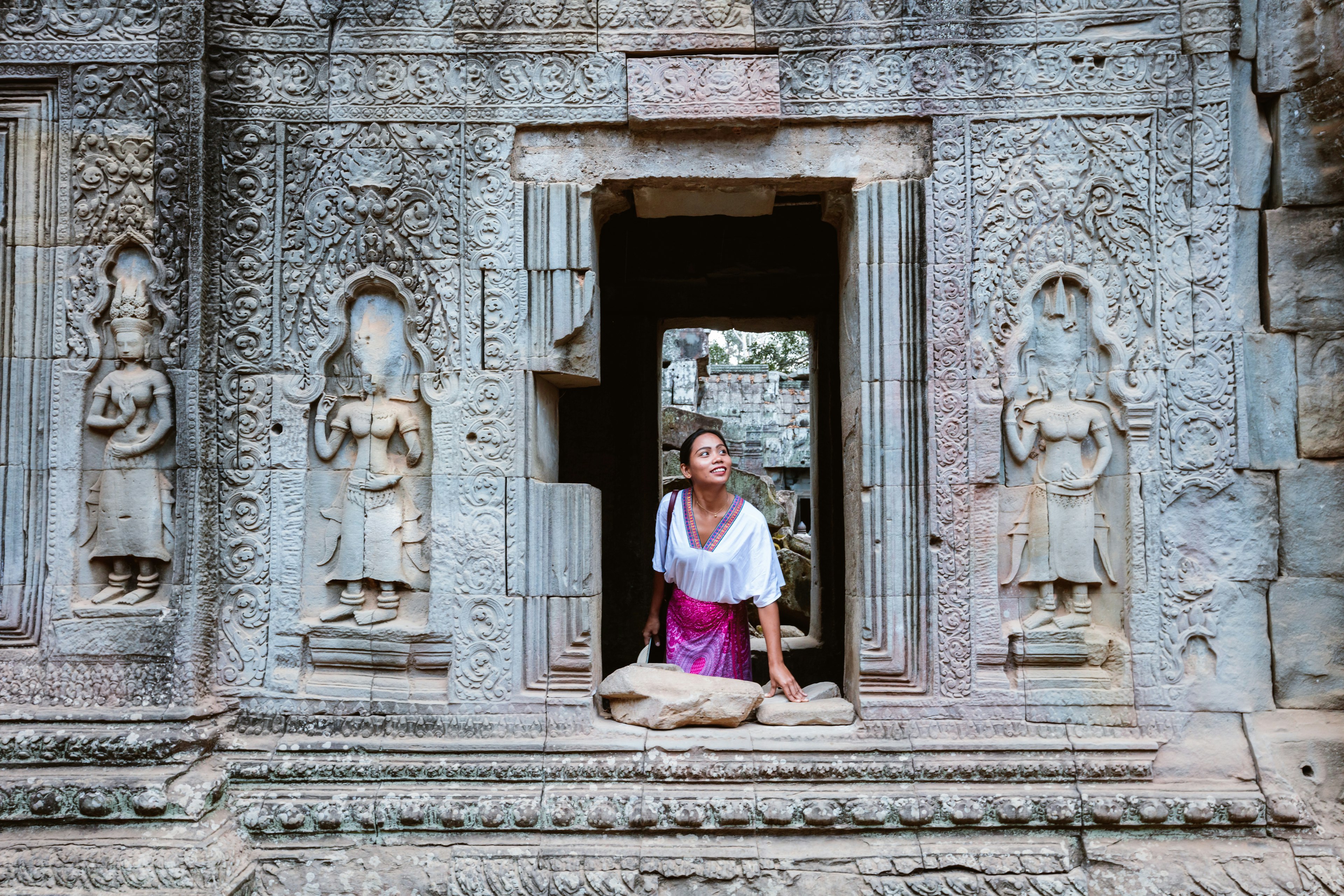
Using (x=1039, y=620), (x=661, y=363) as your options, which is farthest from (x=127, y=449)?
(x=661, y=363)

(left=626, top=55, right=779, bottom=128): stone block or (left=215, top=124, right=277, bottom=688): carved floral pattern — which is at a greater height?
(left=626, top=55, right=779, bottom=128): stone block

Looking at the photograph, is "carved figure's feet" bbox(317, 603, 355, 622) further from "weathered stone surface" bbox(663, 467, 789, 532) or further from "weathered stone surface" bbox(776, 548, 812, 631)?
"weathered stone surface" bbox(663, 467, 789, 532)

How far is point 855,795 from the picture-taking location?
3.67m

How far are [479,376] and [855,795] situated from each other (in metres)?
2.42

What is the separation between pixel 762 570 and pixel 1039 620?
50.4 inches

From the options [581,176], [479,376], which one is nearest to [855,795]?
[479,376]

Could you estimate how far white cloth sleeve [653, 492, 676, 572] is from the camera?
4.56 metres

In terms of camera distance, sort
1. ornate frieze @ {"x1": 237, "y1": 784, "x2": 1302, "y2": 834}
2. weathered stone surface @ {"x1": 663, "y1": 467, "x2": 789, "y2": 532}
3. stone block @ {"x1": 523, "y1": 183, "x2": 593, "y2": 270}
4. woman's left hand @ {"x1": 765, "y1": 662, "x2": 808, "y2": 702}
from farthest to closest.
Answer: weathered stone surface @ {"x1": 663, "y1": 467, "x2": 789, "y2": 532} < woman's left hand @ {"x1": 765, "y1": 662, "x2": 808, "y2": 702} < stone block @ {"x1": 523, "y1": 183, "x2": 593, "y2": 270} < ornate frieze @ {"x1": 237, "y1": 784, "x2": 1302, "y2": 834}

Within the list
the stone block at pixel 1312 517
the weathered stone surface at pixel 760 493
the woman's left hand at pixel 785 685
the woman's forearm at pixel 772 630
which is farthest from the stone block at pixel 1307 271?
the weathered stone surface at pixel 760 493

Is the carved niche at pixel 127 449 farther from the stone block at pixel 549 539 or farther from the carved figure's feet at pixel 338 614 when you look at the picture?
the stone block at pixel 549 539

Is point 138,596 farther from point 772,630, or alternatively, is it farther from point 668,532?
point 772,630

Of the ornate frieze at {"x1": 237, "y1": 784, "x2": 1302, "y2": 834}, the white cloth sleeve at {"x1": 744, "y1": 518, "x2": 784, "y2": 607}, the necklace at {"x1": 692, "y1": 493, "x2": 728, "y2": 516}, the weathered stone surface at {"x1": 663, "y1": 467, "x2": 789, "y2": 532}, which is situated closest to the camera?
the ornate frieze at {"x1": 237, "y1": 784, "x2": 1302, "y2": 834}

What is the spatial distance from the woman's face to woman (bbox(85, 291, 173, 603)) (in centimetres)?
236

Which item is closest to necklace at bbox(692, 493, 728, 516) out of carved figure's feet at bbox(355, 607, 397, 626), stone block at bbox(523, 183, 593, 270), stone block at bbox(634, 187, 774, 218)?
stone block at bbox(523, 183, 593, 270)
